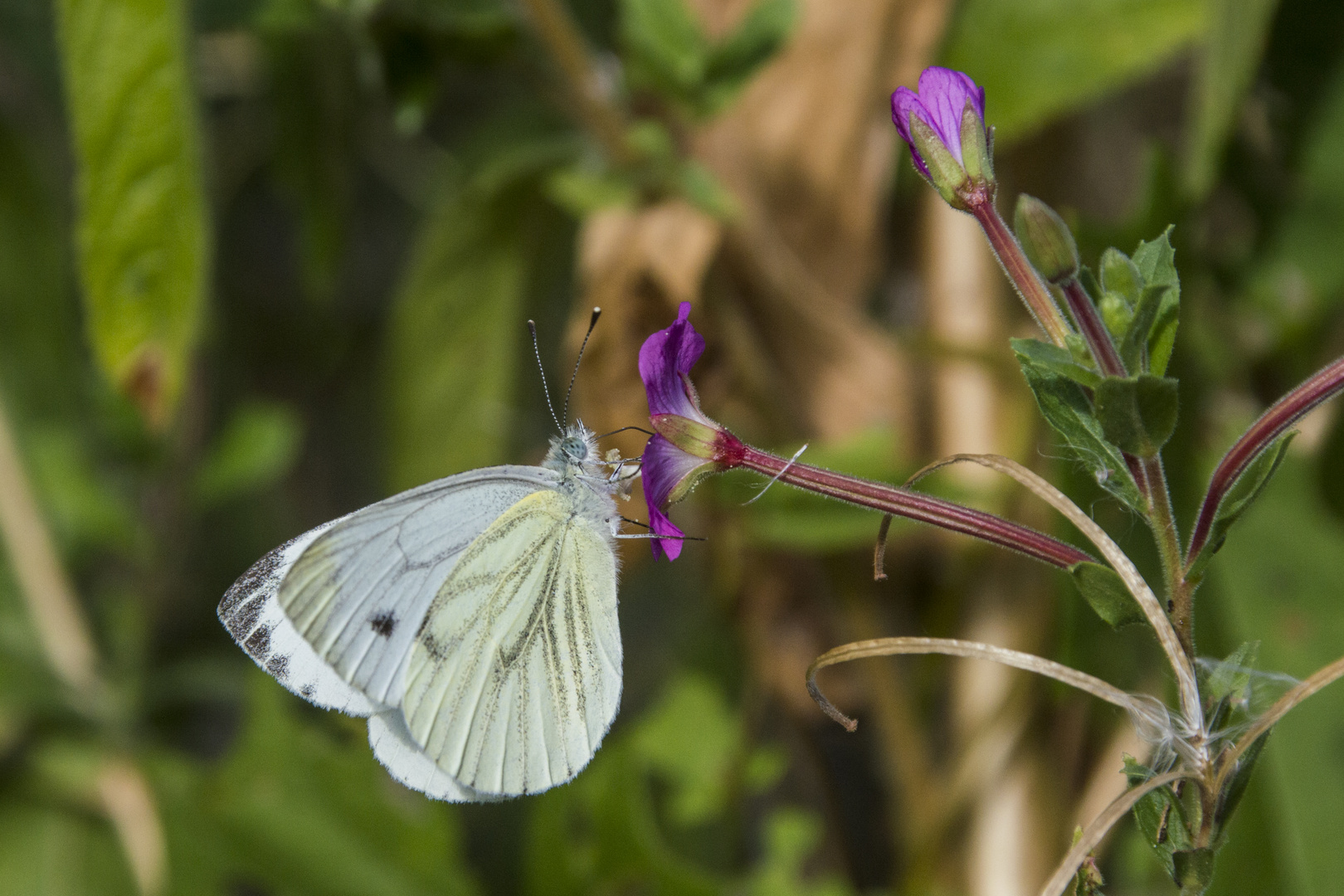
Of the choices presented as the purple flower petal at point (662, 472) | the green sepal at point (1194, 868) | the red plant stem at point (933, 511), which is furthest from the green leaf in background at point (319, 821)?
the green sepal at point (1194, 868)

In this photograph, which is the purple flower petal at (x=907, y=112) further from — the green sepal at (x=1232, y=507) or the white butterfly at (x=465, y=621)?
the white butterfly at (x=465, y=621)

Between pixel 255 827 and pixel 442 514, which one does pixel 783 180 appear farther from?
pixel 255 827

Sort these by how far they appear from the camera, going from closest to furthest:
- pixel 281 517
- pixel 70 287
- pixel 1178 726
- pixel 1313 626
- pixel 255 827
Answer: pixel 1178 726 < pixel 1313 626 < pixel 255 827 < pixel 70 287 < pixel 281 517

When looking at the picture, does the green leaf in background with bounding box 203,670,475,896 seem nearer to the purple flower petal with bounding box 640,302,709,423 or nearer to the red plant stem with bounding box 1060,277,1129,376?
the purple flower petal with bounding box 640,302,709,423

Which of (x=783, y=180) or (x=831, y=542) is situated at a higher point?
(x=783, y=180)

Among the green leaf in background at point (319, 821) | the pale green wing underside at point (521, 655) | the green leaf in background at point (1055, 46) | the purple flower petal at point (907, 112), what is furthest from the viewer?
the green leaf in background at point (319, 821)

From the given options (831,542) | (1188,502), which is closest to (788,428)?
(831,542)

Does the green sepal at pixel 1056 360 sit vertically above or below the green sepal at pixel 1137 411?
above

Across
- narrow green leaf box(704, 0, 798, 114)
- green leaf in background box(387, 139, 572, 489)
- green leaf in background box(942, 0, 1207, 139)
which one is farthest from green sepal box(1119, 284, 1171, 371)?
green leaf in background box(387, 139, 572, 489)
